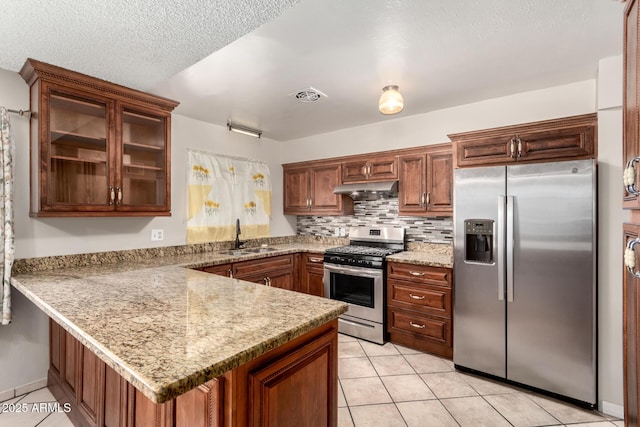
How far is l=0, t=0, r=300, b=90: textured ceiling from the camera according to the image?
142 cm

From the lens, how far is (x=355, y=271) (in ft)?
10.8

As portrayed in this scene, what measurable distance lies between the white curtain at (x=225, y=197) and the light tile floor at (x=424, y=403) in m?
1.88

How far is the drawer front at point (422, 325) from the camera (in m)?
2.82

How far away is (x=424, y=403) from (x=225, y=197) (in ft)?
9.71

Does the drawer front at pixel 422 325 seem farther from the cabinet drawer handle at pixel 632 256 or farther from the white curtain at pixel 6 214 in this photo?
the white curtain at pixel 6 214

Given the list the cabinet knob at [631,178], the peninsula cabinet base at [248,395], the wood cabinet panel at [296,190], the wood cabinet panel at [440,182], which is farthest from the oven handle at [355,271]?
the cabinet knob at [631,178]

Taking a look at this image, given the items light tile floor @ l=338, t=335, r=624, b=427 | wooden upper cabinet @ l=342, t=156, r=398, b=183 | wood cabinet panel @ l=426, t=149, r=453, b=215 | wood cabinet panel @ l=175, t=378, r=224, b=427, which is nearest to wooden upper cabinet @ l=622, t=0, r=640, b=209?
wood cabinet panel @ l=175, t=378, r=224, b=427

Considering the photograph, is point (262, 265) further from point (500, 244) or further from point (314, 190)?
point (500, 244)

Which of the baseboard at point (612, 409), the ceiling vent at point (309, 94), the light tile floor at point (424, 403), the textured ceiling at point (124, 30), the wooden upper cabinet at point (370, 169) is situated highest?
the ceiling vent at point (309, 94)

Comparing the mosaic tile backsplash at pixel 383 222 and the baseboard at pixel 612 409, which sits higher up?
the mosaic tile backsplash at pixel 383 222

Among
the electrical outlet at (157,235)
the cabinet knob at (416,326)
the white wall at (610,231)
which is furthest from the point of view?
the electrical outlet at (157,235)

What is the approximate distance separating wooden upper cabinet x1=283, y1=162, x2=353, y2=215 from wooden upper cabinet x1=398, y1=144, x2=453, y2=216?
0.83m

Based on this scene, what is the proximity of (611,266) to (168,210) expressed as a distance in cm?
353

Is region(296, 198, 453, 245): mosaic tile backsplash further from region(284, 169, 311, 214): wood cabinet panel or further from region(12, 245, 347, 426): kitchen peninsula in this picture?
region(12, 245, 347, 426): kitchen peninsula
